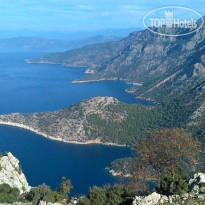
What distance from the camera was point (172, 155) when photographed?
1164 inches

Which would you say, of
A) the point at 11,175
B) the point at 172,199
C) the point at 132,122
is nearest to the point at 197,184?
the point at 172,199

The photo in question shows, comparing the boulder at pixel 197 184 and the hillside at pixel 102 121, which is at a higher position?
the boulder at pixel 197 184

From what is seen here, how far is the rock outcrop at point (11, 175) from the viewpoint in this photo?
38431 millimetres

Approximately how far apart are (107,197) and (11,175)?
1833 cm

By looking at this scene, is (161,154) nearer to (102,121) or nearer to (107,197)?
(107,197)

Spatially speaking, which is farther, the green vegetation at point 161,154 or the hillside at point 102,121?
the hillside at point 102,121

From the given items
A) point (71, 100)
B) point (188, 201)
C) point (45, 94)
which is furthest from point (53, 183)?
point (45, 94)

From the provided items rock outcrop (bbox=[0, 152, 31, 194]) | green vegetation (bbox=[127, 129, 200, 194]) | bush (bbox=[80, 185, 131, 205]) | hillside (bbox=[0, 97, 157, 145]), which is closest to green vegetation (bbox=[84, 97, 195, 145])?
hillside (bbox=[0, 97, 157, 145])

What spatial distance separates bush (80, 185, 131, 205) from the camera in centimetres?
2527

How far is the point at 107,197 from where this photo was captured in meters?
26.1

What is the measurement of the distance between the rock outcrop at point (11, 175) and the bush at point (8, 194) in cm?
333

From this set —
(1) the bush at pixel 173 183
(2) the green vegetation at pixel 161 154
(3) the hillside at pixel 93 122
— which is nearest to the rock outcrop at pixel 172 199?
(1) the bush at pixel 173 183

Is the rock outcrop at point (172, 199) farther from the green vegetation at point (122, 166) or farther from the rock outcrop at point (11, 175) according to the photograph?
the green vegetation at point (122, 166)

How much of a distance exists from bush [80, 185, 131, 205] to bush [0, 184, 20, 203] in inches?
278
